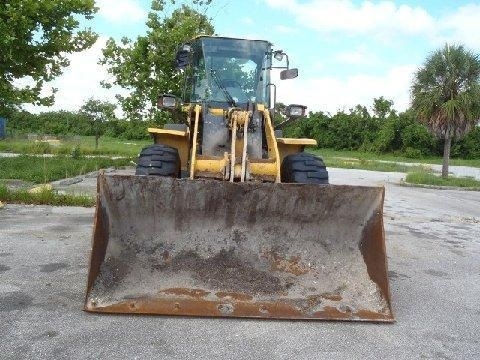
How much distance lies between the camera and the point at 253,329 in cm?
395

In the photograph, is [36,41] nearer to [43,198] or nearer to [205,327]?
[43,198]

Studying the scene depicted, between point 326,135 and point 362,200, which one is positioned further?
point 326,135

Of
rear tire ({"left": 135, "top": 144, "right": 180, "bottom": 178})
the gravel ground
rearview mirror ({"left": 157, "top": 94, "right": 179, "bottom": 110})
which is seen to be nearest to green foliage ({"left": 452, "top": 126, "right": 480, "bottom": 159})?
the gravel ground

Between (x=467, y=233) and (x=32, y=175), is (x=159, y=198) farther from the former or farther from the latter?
(x=32, y=175)

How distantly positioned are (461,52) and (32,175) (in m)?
18.7

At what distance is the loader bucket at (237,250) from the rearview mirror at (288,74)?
258cm

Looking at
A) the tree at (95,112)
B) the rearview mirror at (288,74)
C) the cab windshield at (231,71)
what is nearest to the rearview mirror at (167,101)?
the cab windshield at (231,71)

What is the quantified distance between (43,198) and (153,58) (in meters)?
9.62

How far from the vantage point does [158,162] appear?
20.2ft

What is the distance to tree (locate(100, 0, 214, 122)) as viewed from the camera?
18.1 meters

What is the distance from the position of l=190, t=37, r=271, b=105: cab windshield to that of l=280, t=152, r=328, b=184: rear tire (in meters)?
1.07

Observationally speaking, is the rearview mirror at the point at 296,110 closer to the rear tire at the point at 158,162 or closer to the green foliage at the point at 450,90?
the rear tire at the point at 158,162

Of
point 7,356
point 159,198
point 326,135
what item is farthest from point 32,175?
point 326,135

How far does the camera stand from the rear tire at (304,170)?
622 centimetres
